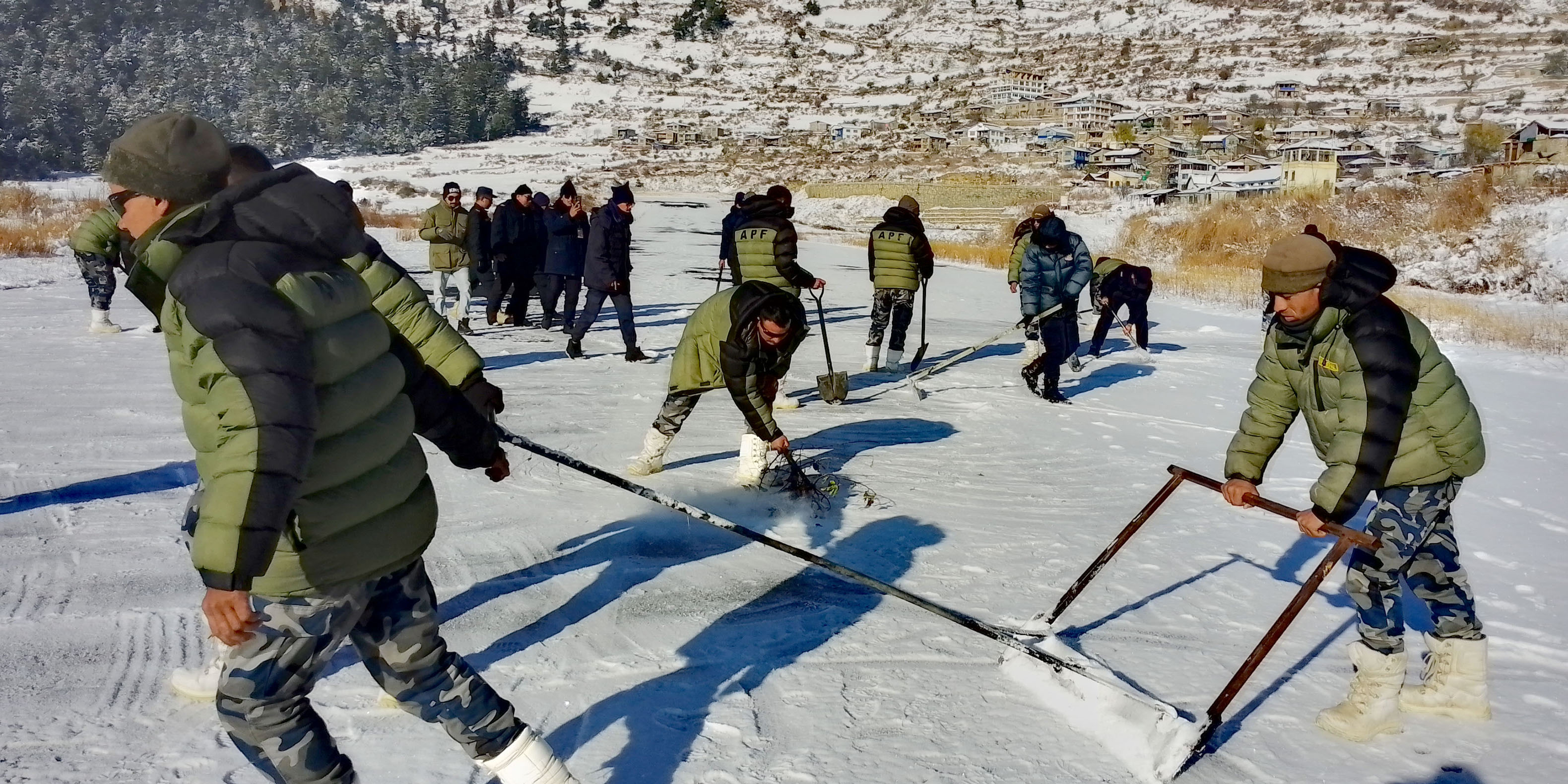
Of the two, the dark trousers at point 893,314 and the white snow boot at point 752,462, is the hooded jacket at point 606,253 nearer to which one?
the dark trousers at point 893,314

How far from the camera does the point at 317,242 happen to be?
78.8 inches

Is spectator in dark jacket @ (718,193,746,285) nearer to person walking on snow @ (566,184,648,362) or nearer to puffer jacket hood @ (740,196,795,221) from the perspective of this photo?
puffer jacket hood @ (740,196,795,221)

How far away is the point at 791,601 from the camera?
4.33 m

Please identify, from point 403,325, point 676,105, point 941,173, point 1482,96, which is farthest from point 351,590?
point 676,105

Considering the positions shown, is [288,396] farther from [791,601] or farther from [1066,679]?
[791,601]

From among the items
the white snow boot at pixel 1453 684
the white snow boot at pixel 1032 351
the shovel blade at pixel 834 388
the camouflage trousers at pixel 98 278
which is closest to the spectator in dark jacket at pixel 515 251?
the camouflage trousers at pixel 98 278

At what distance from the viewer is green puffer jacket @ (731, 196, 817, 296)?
7.79 m

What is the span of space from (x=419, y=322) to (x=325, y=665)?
153 centimetres

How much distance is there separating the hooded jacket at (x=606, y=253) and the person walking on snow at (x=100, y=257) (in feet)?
12.8

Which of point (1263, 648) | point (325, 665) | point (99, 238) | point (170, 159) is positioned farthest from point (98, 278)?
point (1263, 648)

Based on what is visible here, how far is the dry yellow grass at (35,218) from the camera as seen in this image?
16.5 meters

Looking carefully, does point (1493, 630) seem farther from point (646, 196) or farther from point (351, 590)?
point (646, 196)

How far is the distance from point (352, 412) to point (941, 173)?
195ft

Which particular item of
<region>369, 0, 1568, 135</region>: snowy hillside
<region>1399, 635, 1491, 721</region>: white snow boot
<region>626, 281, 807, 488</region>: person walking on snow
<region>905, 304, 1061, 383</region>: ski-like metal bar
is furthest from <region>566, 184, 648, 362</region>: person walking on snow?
<region>369, 0, 1568, 135</region>: snowy hillside
